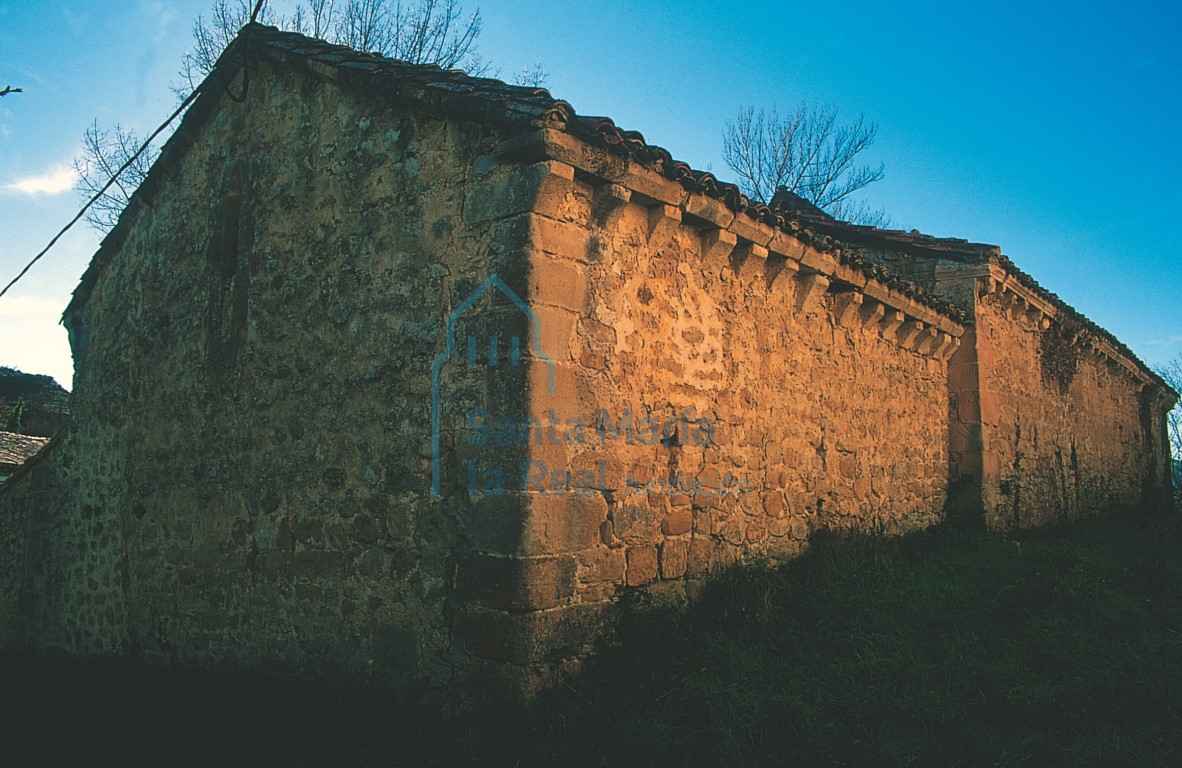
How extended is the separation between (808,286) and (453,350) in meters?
3.27

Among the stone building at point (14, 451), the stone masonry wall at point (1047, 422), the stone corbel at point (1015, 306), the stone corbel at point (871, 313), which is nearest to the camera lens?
the stone corbel at point (871, 313)

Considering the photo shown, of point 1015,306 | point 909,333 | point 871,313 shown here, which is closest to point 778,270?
point 871,313

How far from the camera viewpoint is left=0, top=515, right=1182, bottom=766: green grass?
3416 millimetres

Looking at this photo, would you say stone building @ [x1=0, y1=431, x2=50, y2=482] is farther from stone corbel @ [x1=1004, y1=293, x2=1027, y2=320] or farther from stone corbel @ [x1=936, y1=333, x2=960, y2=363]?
stone corbel @ [x1=1004, y1=293, x2=1027, y2=320]

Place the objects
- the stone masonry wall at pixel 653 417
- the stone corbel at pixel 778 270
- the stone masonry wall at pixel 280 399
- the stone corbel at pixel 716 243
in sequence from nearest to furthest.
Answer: the stone masonry wall at pixel 653 417 < the stone masonry wall at pixel 280 399 < the stone corbel at pixel 716 243 < the stone corbel at pixel 778 270

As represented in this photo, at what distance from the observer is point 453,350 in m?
4.16

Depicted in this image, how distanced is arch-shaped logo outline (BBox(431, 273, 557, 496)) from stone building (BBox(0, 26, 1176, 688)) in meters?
0.02

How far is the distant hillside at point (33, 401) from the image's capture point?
72.0 feet

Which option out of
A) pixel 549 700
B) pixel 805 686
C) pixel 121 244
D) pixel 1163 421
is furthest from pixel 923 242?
pixel 1163 421

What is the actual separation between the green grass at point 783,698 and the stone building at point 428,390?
270 millimetres

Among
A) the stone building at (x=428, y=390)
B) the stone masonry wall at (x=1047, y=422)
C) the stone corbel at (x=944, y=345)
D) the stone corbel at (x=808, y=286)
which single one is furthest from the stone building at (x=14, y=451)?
the stone masonry wall at (x=1047, y=422)

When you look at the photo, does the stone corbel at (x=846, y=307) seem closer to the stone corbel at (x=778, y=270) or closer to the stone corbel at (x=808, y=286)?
the stone corbel at (x=808, y=286)

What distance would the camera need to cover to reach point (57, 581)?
23.7ft

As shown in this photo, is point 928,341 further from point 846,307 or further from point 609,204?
point 609,204
